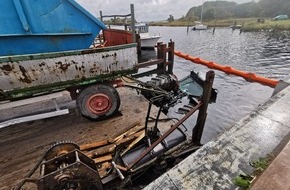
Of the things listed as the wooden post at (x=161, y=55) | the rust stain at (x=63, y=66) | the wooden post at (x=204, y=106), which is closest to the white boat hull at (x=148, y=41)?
the wooden post at (x=161, y=55)

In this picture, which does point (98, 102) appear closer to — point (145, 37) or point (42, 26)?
point (42, 26)

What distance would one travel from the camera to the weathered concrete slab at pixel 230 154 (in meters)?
2.01

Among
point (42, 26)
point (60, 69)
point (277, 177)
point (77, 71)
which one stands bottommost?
point (277, 177)

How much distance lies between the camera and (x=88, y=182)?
7.50 ft

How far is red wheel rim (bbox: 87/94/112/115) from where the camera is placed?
14.1 ft

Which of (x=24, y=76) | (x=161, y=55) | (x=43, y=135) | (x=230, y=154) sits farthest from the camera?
(x=161, y=55)

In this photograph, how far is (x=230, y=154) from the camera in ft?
7.66

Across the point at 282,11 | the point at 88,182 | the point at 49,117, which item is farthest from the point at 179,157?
the point at 282,11

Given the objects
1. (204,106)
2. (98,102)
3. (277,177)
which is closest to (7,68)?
(98,102)

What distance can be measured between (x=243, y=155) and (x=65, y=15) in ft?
14.1

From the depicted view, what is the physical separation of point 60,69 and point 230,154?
3.39 m

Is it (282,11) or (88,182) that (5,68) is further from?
(282,11)

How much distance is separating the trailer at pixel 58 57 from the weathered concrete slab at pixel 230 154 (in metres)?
2.65

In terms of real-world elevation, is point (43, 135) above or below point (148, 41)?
above
